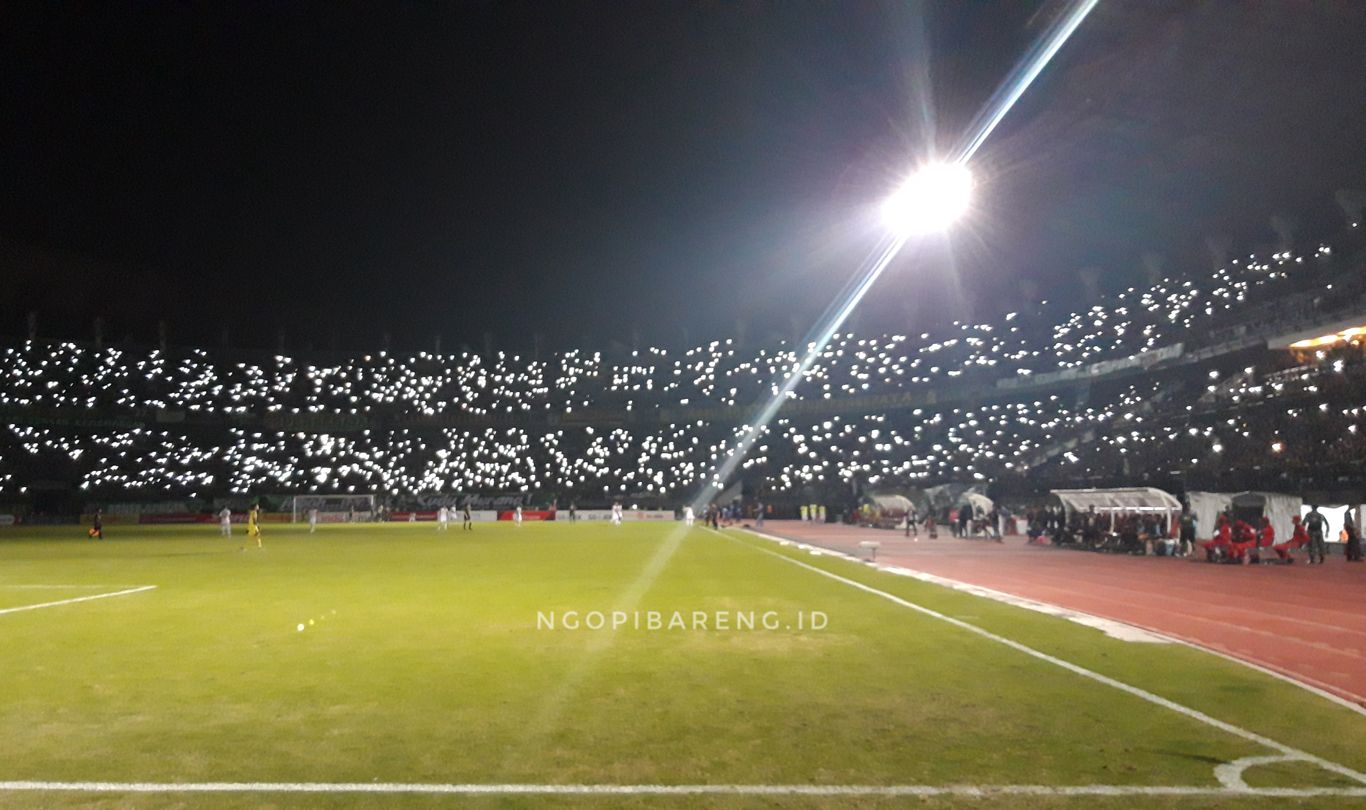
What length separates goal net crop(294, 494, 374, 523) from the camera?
69.8 meters

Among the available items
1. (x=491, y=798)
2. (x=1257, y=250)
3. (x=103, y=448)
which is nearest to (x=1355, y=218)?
(x=1257, y=250)

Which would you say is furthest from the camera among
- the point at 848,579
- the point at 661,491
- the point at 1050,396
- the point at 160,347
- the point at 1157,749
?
the point at 160,347

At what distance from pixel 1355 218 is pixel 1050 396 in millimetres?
25265

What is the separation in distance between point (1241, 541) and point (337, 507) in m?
63.8

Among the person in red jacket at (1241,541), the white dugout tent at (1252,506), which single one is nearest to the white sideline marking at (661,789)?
the person in red jacket at (1241,541)

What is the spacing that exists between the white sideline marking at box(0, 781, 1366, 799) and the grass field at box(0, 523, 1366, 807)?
0.04 m

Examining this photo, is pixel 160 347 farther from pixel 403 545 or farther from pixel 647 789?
pixel 647 789

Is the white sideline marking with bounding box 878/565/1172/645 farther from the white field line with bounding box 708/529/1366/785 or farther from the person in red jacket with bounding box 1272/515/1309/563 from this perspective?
the person in red jacket with bounding box 1272/515/1309/563

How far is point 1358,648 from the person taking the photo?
10945mm

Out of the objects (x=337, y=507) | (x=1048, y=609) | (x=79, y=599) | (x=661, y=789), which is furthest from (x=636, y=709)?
(x=337, y=507)

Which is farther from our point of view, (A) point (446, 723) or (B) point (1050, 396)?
(B) point (1050, 396)

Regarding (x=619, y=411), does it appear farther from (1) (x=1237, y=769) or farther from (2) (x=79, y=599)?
(1) (x=1237, y=769)

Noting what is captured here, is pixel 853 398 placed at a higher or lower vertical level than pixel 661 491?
higher

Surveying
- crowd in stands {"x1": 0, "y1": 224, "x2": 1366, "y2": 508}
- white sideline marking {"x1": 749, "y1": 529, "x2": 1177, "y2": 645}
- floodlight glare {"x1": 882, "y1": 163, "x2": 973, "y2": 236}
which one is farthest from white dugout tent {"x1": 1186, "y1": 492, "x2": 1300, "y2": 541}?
crowd in stands {"x1": 0, "y1": 224, "x2": 1366, "y2": 508}
